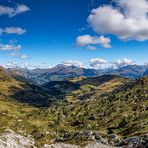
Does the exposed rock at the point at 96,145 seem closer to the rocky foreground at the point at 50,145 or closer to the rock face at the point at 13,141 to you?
the rocky foreground at the point at 50,145

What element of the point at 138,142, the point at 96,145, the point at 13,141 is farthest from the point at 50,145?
the point at 138,142

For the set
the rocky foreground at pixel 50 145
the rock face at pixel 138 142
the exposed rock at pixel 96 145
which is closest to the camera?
the rocky foreground at pixel 50 145

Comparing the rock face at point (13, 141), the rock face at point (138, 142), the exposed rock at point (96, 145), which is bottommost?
the exposed rock at point (96, 145)

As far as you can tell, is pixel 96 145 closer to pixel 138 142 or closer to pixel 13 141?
pixel 138 142

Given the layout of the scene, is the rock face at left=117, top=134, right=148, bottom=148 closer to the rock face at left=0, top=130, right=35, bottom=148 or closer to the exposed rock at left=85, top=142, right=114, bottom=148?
the exposed rock at left=85, top=142, right=114, bottom=148

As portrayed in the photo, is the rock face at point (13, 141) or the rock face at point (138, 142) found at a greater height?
the rock face at point (13, 141)

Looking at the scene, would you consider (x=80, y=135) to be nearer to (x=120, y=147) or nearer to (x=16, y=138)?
(x=120, y=147)

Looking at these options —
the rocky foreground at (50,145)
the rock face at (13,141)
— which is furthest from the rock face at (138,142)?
the rock face at (13,141)

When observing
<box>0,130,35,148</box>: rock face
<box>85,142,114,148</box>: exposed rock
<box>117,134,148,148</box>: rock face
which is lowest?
<box>85,142,114,148</box>: exposed rock

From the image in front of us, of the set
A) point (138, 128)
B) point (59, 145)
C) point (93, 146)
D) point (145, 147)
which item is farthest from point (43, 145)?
point (138, 128)

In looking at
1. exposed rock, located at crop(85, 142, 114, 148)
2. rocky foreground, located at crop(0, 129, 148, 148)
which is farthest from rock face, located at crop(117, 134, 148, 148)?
exposed rock, located at crop(85, 142, 114, 148)

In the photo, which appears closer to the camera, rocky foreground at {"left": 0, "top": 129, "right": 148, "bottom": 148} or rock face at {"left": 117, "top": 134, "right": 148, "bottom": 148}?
rocky foreground at {"left": 0, "top": 129, "right": 148, "bottom": 148}

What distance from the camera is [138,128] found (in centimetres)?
17950

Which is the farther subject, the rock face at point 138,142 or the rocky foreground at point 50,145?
the rock face at point 138,142
